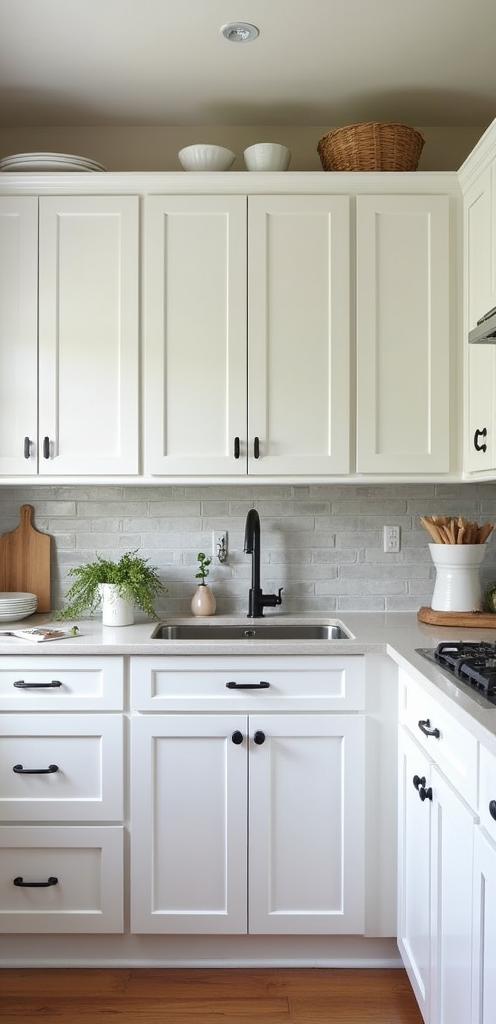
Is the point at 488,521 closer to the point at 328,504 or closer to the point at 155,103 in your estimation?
the point at 328,504

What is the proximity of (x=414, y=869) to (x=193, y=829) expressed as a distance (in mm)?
645

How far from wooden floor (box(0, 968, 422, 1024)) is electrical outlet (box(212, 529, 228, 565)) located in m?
1.30

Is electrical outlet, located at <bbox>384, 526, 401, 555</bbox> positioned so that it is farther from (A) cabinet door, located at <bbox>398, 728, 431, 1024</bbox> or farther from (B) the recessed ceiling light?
(B) the recessed ceiling light

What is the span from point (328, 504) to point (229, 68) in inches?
57.4

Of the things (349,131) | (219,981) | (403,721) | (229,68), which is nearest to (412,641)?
(403,721)

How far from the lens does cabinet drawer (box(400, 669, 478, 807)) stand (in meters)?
1.51

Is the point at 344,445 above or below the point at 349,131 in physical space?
below

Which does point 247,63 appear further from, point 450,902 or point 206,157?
point 450,902

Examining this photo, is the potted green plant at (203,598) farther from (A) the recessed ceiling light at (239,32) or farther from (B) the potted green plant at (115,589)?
(A) the recessed ceiling light at (239,32)

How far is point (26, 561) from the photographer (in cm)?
290

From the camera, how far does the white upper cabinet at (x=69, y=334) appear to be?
2.58 m

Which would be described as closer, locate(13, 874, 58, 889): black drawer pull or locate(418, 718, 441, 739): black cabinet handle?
locate(418, 718, 441, 739): black cabinet handle

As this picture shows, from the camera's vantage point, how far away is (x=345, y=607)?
9.54ft

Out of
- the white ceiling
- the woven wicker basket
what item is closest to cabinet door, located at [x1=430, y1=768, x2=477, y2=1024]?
the woven wicker basket
